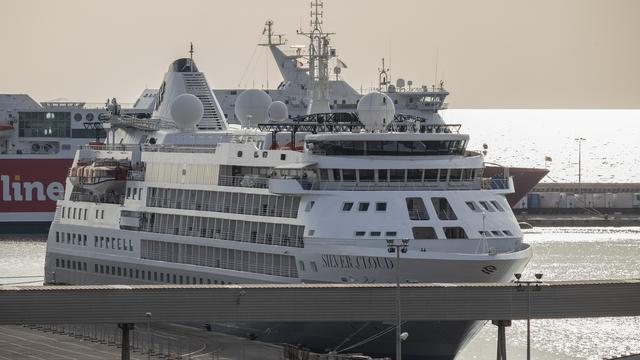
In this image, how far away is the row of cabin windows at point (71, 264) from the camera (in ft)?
250

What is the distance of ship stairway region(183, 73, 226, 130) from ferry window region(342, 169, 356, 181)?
22699 mm

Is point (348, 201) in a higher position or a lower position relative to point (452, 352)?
higher

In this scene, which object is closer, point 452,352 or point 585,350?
point 452,352

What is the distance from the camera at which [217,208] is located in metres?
65.5

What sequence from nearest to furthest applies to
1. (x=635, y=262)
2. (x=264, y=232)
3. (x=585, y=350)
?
(x=264, y=232)
(x=585, y=350)
(x=635, y=262)

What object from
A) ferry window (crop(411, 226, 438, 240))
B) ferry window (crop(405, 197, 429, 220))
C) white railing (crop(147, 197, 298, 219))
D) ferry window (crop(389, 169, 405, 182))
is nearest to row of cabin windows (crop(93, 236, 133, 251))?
white railing (crop(147, 197, 298, 219))

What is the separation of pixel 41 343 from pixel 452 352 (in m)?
17.2

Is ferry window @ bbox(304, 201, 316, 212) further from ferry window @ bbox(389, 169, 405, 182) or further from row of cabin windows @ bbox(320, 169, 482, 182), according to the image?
ferry window @ bbox(389, 169, 405, 182)

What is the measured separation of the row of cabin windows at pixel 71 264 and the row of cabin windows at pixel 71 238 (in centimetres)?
88

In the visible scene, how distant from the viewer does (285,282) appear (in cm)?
6019

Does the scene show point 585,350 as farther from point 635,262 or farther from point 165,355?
point 635,262

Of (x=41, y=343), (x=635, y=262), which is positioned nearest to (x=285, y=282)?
(x=41, y=343)

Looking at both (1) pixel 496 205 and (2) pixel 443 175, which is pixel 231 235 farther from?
(1) pixel 496 205

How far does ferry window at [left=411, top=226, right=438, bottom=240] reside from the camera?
57.7 m
